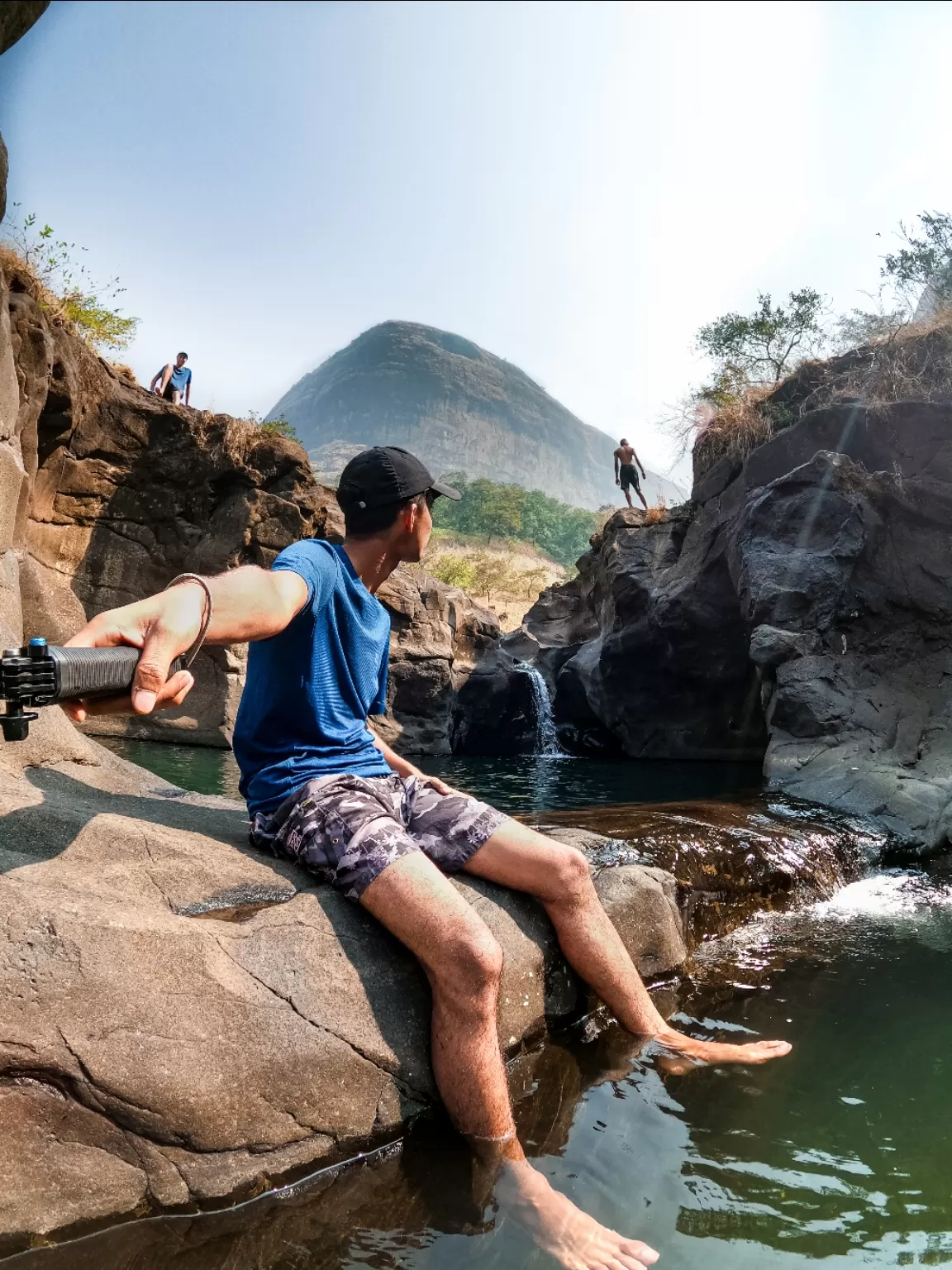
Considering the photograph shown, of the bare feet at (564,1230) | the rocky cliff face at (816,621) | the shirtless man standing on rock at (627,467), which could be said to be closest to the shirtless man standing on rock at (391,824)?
the bare feet at (564,1230)

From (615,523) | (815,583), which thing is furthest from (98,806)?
(615,523)

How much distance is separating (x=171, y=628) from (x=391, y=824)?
109 cm

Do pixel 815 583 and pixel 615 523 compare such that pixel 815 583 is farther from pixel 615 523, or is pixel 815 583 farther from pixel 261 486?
pixel 261 486

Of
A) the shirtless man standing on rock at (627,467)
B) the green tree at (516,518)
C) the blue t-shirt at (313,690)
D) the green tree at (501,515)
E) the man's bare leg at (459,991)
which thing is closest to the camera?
the man's bare leg at (459,991)

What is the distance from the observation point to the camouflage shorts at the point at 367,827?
2.62 metres

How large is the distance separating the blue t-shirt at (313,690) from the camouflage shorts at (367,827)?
0.08 meters

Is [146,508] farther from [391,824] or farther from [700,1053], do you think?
[700,1053]

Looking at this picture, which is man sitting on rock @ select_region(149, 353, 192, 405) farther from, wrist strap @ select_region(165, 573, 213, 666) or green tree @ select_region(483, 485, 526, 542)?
green tree @ select_region(483, 485, 526, 542)

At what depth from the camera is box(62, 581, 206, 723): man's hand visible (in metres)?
1.81

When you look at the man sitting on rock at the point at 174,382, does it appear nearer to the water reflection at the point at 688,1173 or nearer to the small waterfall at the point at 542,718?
the small waterfall at the point at 542,718

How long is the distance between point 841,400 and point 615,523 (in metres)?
6.82

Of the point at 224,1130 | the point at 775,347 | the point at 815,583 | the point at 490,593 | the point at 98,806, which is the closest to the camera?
the point at 224,1130

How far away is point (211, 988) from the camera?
2295 millimetres

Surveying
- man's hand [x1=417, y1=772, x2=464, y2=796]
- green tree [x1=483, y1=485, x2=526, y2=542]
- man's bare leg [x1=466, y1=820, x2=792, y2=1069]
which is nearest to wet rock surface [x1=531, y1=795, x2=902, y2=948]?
man's bare leg [x1=466, y1=820, x2=792, y2=1069]
